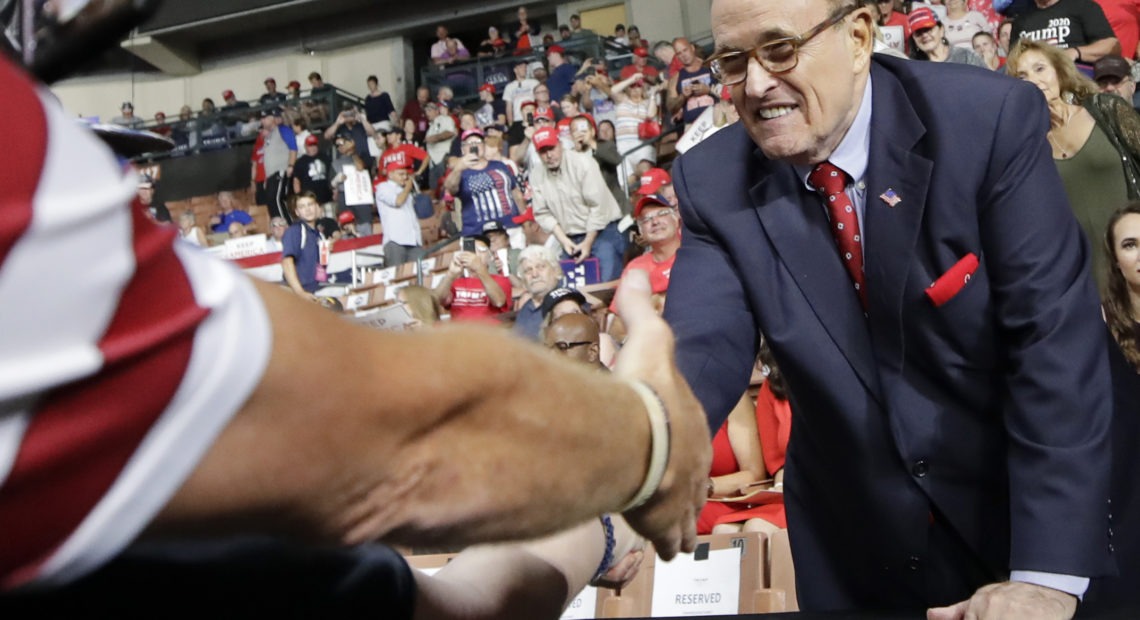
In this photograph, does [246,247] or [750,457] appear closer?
[750,457]

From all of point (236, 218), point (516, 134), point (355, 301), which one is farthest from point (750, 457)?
point (236, 218)

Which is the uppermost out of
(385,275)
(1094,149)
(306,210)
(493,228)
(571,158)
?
(1094,149)

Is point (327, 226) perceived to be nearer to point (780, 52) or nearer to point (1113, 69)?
point (1113, 69)

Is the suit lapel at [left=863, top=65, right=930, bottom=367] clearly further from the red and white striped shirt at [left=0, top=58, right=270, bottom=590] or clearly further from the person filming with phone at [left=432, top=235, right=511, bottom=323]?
the person filming with phone at [left=432, top=235, right=511, bottom=323]

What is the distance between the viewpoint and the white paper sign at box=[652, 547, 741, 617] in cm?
390

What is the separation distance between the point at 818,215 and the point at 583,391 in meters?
1.26

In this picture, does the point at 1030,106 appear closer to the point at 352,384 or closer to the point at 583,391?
the point at 583,391

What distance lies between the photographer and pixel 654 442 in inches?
37.6

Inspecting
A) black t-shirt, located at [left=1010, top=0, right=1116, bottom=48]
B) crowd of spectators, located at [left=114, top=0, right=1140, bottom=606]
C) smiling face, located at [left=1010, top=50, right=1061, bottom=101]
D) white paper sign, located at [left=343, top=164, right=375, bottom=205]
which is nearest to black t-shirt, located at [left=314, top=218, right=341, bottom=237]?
crowd of spectators, located at [left=114, top=0, right=1140, bottom=606]

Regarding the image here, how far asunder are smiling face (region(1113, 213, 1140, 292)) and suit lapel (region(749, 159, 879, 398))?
95.0 inches

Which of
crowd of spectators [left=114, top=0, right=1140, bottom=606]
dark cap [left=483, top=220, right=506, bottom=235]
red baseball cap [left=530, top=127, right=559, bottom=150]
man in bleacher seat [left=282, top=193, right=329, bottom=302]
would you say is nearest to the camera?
crowd of spectators [left=114, top=0, right=1140, bottom=606]

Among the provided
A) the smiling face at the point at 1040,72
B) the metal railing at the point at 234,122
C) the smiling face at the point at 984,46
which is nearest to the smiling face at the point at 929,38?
the smiling face at the point at 984,46

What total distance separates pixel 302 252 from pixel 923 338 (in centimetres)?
984

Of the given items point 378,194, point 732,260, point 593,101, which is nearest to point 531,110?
point 593,101
